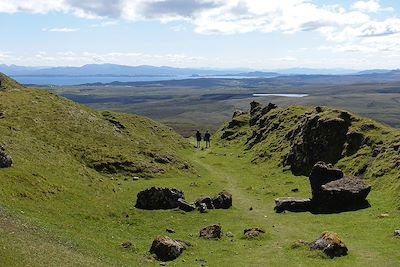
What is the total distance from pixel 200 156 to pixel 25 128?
43.7 metres

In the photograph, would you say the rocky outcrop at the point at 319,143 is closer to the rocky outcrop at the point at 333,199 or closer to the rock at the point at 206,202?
the rocky outcrop at the point at 333,199

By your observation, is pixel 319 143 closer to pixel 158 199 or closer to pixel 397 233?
pixel 158 199

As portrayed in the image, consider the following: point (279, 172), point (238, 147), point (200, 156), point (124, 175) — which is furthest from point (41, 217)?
point (238, 147)

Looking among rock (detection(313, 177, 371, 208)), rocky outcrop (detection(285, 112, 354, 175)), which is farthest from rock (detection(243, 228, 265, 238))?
rocky outcrop (detection(285, 112, 354, 175))

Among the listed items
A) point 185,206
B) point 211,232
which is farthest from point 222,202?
point 211,232

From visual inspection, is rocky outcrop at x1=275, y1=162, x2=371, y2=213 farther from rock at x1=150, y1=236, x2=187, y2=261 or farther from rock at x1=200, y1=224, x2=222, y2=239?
rock at x1=150, y1=236, x2=187, y2=261

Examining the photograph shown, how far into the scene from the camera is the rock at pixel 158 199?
61.7m

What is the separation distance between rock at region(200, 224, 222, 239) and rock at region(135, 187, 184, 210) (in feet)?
37.9

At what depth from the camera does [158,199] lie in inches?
2437

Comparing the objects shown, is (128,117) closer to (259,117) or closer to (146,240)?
(259,117)

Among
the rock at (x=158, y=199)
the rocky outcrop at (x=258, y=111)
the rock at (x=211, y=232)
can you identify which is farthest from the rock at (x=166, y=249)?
the rocky outcrop at (x=258, y=111)

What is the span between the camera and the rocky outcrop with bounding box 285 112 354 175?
3455 inches

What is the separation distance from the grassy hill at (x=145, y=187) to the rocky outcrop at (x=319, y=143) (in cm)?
85

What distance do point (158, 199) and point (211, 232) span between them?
44.4 feet
